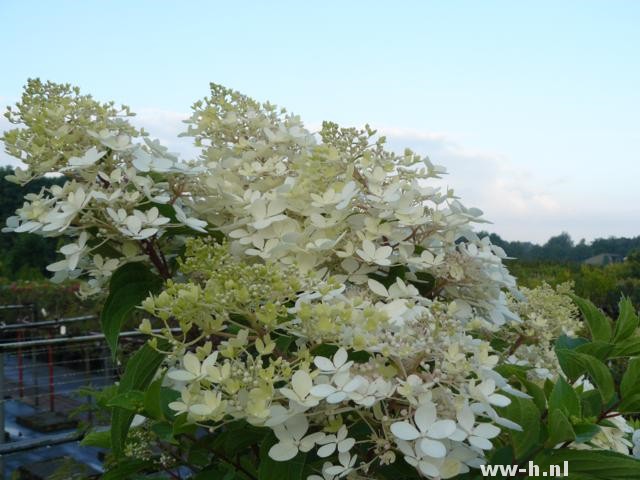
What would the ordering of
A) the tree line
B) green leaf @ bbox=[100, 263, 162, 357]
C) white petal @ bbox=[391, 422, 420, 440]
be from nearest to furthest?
white petal @ bbox=[391, 422, 420, 440], green leaf @ bbox=[100, 263, 162, 357], the tree line

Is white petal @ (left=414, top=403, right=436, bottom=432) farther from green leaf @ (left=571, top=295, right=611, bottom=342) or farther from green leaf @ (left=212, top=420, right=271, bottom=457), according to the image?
green leaf @ (left=571, top=295, right=611, bottom=342)

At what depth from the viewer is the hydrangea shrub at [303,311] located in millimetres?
903

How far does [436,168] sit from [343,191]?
0.92 feet

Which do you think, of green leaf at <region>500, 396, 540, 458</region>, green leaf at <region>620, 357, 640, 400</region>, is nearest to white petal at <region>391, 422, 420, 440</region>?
green leaf at <region>500, 396, 540, 458</region>

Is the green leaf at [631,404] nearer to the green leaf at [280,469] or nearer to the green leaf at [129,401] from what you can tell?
the green leaf at [280,469]

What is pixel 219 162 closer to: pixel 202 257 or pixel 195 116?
pixel 195 116

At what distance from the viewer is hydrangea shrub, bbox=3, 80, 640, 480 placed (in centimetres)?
90

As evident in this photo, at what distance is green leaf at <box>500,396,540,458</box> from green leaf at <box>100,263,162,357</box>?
68 centimetres

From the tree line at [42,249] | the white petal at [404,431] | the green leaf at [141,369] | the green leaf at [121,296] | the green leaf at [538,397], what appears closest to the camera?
the white petal at [404,431]

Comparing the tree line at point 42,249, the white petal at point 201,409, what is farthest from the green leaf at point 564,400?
the tree line at point 42,249

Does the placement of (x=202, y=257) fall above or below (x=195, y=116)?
below

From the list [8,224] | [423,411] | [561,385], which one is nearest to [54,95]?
[8,224]

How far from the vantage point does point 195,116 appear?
1548 millimetres

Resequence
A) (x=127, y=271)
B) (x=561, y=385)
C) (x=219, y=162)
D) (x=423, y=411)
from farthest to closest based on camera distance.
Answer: (x=219, y=162), (x=127, y=271), (x=561, y=385), (x=423, y=411)
